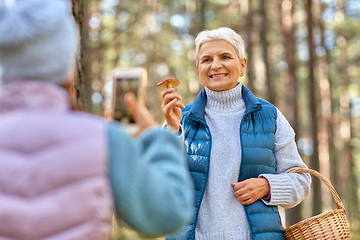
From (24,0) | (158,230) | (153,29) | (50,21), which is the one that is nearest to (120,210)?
(158,230)

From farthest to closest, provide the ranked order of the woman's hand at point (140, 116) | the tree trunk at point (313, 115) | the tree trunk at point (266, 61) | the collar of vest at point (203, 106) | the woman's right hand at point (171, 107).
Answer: the tree trunk at point (266, 61) → the tree trunk at point (313, 115) → the collar of vest at point (203, 106) → the woman's right hand at point (171, 107) → the woman's hand at point (140, 116)

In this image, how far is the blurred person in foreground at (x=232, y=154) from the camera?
8.61ft

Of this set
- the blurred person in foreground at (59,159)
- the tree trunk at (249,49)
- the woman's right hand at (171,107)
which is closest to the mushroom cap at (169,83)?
the woman's right hand at (171,107)

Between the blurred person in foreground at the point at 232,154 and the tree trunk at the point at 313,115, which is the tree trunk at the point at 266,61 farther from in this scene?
the blurred person in foreground at the point at 232,154

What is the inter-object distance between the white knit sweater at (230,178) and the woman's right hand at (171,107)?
37 cm

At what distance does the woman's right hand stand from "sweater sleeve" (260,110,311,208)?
0.78m

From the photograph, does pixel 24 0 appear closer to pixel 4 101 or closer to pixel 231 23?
pixel 4 101

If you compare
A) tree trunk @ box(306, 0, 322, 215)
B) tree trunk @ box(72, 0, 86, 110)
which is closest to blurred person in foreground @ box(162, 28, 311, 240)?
tree trunk @ box(72, 0, 86, 110)

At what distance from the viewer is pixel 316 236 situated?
2.61 metres

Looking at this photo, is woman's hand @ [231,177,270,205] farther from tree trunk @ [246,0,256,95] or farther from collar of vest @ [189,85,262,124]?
tree trunk @ [246,0,256,95]

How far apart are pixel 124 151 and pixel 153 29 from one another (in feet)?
57.3

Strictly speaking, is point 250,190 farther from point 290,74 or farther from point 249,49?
point 290,74

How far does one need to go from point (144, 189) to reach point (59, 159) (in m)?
0.31

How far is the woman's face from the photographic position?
2.94 meters
